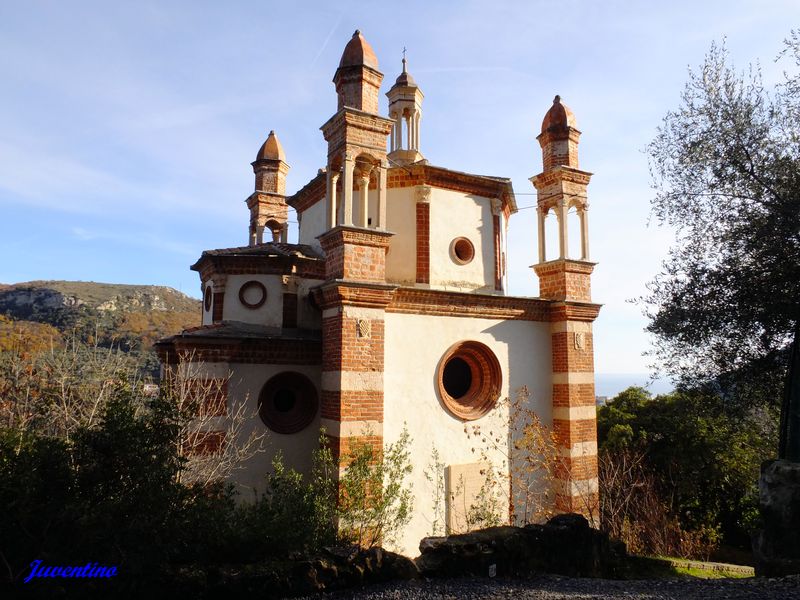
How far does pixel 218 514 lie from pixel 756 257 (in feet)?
29.2

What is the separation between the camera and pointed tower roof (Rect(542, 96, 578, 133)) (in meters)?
13.0

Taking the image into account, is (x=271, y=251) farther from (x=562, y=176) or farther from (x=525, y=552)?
(x=525, y=552)

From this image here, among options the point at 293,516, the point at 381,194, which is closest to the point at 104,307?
the point at 381,194

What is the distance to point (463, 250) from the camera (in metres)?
12.6

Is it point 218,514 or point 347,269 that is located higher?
point 347,269

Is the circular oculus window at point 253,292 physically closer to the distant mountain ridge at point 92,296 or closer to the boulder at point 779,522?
the boulder at point 779,522

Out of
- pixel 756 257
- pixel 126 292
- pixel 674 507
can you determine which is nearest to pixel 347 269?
pixel 756 257

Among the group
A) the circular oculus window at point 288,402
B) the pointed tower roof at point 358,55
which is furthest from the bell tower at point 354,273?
the circular oculus window at point 288,402

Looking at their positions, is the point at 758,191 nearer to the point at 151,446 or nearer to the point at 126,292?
the point at 151,446

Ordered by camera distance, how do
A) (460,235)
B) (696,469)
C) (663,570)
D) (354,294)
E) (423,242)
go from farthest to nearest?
(696,469), (460,235), (423,242), (354,294), (663,570)

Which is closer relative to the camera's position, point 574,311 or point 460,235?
point 574,311

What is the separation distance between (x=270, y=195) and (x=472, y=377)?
10.0 m

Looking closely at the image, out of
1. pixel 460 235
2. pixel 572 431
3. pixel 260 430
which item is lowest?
pixel 572 431

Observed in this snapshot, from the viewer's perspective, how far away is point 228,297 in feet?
39.5
